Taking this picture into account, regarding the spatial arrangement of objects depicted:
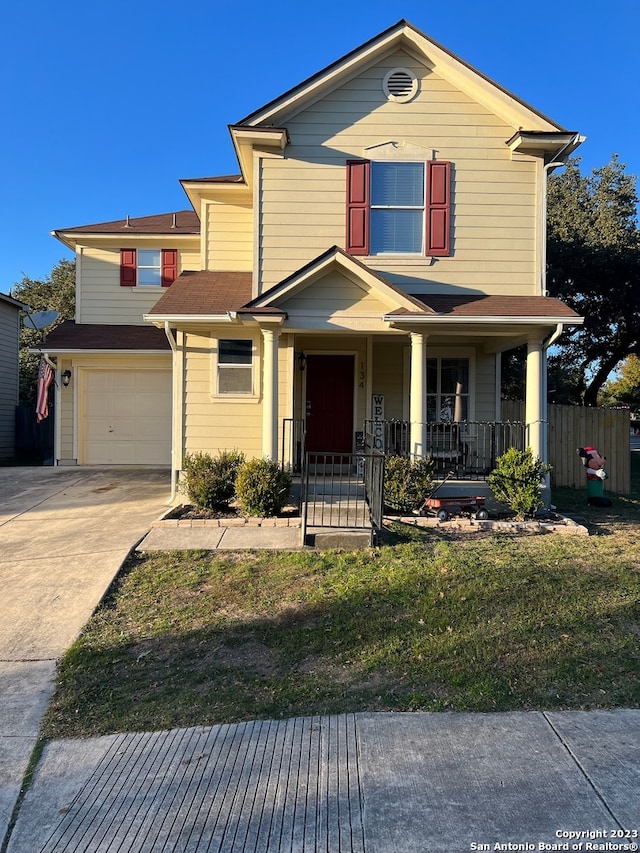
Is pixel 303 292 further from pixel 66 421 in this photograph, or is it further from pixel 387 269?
pixel 66 421

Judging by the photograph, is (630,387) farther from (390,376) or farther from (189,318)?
(189,318)

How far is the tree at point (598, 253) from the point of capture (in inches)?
719

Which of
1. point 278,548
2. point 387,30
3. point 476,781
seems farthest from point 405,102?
point 476,781

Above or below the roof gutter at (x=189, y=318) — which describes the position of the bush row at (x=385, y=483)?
below

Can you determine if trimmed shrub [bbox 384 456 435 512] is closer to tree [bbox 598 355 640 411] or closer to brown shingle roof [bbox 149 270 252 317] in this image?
brown shingle roof [bbox 149 270 252 317]

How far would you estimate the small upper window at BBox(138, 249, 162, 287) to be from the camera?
48.7 feet

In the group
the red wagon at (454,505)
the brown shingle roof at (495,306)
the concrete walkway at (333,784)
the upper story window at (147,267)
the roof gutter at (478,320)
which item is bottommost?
the concrete walkway at (333,784)

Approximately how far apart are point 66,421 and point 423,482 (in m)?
10.0

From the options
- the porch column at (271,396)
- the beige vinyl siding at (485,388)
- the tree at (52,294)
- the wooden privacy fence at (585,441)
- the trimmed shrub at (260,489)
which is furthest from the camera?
the tree at (52,294)

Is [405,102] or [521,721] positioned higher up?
[405,102]

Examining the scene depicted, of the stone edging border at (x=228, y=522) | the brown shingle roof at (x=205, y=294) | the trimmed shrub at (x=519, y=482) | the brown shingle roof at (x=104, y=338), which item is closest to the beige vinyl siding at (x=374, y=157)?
the brown shingle roof at (x=205, y=294)

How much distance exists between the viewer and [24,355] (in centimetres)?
2423

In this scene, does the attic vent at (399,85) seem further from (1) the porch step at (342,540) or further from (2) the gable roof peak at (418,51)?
(1) the porch step at (342,540)

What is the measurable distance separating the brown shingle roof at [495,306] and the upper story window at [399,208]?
0.86 meters
